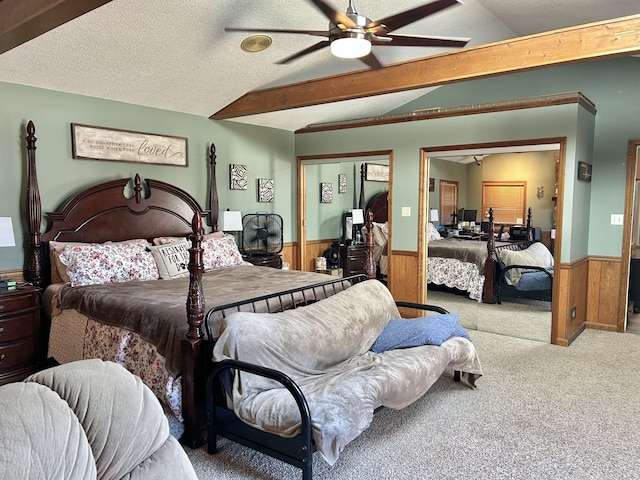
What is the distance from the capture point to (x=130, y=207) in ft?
14.9

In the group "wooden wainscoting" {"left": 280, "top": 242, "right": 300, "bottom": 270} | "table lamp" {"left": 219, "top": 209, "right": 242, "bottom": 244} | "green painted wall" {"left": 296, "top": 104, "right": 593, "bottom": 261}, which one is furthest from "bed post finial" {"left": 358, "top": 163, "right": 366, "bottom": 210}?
"table lamp" {"left": 219, "top": 209, "right": 242, "bottom": 244}

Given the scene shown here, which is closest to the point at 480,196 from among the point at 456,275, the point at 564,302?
the point at 456,275

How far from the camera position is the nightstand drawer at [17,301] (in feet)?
11.4

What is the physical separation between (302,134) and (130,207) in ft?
8.81

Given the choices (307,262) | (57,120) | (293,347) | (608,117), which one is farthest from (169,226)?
(608,117)

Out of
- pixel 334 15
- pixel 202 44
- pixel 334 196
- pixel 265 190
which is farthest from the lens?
pixel 334 196

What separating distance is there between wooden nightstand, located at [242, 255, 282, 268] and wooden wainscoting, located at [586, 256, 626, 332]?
142 inches

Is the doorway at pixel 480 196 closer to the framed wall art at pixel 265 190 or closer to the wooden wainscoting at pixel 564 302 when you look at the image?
the wooden wainscoting at pixel 564 302

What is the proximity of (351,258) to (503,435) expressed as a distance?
3969mm

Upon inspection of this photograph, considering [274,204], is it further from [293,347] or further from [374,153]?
[293,347]

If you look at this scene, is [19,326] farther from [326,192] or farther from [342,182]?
[342,182]

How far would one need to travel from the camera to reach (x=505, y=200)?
5027mm

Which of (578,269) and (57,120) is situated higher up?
(57,120)

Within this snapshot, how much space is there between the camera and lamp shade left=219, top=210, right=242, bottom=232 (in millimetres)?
5230
